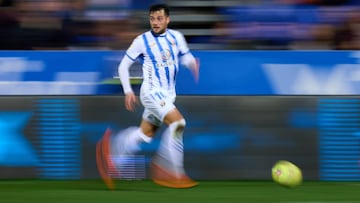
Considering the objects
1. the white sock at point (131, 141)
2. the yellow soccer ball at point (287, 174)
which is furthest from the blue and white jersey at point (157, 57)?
the yellow soccer ball at point (287, 174)

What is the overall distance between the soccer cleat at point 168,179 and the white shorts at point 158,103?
2.06 ft

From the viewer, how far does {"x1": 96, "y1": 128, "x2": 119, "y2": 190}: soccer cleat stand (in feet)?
29.9

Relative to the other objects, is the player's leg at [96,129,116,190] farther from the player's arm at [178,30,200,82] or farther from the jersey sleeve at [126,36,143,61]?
the player's arm at [178,30,200,82]

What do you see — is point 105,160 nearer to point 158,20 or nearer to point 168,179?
point 168,179

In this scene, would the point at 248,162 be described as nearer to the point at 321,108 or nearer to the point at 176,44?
the point at 321,108

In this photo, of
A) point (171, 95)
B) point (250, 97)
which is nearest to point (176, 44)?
point (171, 95)

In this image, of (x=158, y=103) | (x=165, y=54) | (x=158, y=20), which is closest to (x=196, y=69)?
(x=165, y=54)

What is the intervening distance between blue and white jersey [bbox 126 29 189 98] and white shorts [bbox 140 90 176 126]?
0.05 m

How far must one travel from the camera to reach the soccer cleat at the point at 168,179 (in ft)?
30.0

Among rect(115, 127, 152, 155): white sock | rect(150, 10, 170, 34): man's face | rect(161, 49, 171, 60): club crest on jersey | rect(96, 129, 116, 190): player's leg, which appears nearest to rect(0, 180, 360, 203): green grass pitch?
rect(96, 129, 116, 190): player's leg

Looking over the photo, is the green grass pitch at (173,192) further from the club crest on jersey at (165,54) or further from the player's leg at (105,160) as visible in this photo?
the club crest on jersey at (165,54)

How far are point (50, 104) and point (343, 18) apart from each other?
11.5 ft

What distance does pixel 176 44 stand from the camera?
9.27m

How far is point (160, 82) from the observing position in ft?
30.2
